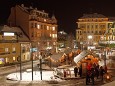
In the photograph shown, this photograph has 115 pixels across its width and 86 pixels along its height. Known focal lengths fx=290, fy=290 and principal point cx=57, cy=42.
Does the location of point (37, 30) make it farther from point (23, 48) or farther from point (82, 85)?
point (82, 85)

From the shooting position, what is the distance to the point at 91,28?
442ft

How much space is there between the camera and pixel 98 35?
437 feet

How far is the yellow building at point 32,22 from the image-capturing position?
286 feet

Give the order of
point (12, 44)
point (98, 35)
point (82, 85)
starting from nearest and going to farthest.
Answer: point (82, 85), point (12, 44), point (98, 35)

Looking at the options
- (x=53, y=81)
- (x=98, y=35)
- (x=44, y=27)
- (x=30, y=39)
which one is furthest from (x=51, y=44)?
(x=53, y=81)

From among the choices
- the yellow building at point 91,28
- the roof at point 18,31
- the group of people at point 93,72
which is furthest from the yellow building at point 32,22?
the group of people at point 93,72

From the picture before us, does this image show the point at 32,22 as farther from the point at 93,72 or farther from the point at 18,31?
the point at 93,72

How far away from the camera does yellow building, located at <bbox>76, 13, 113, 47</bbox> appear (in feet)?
434

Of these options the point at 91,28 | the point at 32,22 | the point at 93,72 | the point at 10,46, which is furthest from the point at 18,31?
the point at 91,28

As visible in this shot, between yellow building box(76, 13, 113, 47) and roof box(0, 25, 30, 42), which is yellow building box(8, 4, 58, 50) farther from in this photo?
yellow building box(76, 13, 113, 47)

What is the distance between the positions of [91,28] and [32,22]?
5195 cm

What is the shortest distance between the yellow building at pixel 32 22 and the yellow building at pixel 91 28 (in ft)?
121

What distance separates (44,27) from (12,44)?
25366 mm

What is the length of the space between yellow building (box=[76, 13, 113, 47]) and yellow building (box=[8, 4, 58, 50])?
36.8 meters
